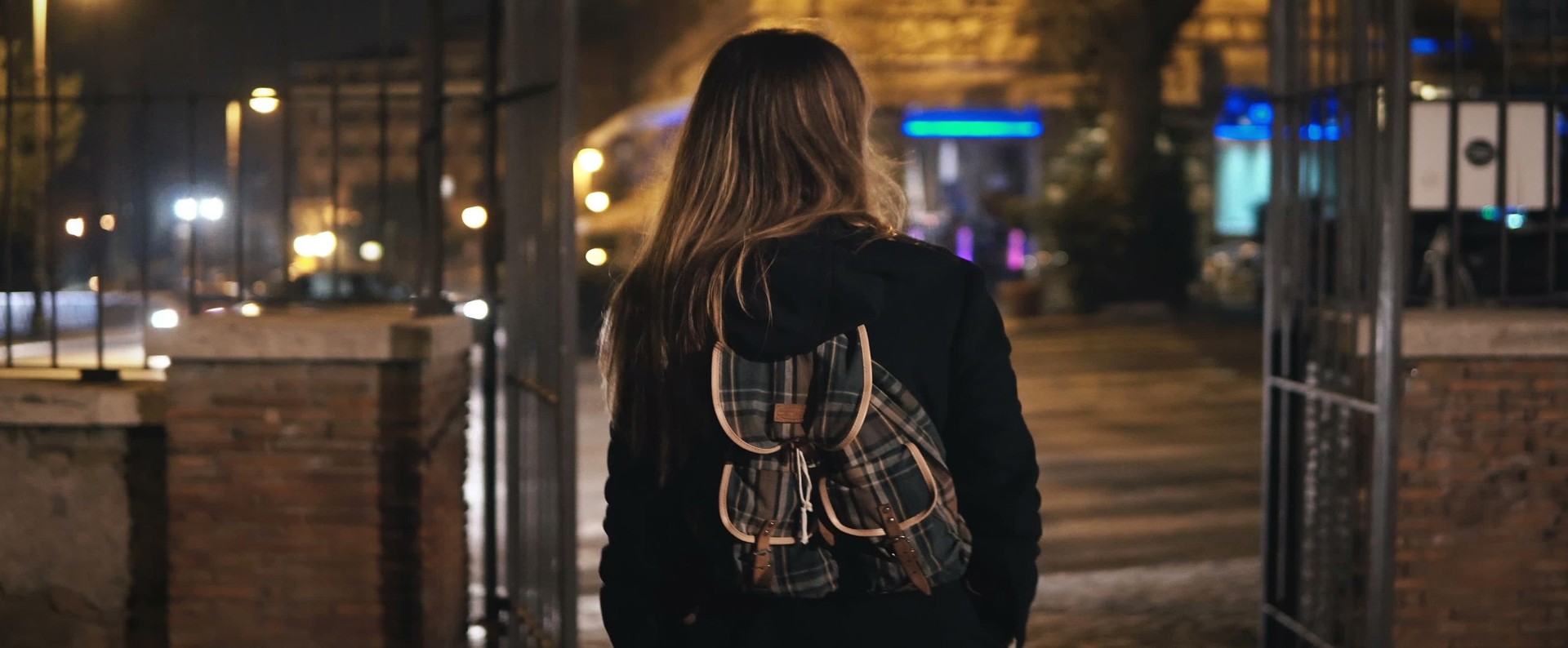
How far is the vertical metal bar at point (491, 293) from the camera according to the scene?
6152mm

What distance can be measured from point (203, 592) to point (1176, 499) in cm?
724

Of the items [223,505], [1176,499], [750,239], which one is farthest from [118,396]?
[1176,499]

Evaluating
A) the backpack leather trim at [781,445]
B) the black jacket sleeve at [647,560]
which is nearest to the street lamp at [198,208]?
the black jacket sleeve at [647,560]

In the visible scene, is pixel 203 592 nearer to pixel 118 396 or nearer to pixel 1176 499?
pixel 118 396

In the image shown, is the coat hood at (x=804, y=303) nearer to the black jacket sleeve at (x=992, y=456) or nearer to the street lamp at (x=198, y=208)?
the black jacket sleeve at (x=992, y=456)

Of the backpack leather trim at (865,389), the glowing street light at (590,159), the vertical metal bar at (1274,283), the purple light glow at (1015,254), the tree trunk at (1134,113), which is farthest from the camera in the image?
the purple light glow at (1015,254)

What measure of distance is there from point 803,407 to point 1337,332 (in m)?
3.65

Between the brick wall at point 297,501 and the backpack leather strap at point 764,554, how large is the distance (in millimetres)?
3327

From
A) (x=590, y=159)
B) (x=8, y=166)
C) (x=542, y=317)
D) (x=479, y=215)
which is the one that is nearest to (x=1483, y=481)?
(x=542, y=317)

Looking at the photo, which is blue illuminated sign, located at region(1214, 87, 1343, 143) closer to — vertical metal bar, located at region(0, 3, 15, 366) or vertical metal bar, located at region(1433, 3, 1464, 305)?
vertical metal bar, located at region(1433, 3, 1464, 305)

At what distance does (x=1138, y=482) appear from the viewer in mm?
11711

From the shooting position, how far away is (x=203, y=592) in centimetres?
532

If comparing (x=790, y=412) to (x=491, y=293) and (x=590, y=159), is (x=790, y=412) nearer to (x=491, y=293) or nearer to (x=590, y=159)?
(x=491, y=293)

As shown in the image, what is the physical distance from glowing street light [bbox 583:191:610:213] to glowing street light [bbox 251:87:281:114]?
23286mm
